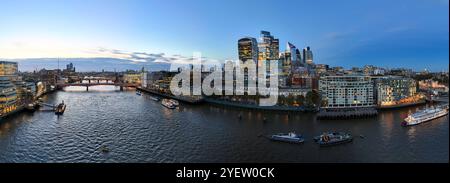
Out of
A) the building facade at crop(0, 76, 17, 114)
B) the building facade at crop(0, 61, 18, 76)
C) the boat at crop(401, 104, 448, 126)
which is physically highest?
the building facade at crop(0, 61, 18, 76)

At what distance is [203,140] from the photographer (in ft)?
19.9

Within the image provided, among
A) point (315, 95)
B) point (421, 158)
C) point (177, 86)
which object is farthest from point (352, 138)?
point (177, 86)

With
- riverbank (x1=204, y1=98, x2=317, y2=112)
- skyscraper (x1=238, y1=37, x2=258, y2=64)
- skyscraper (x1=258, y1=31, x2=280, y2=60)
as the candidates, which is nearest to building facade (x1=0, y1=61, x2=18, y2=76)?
riverbank (x1=204, y1=98, x2=317, y2=112)

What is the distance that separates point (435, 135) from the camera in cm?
654

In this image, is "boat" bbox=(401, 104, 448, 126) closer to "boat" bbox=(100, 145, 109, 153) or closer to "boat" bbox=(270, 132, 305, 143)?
"boat" bbox=(270, 132, 305, 143)

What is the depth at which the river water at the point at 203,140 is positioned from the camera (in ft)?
16.2

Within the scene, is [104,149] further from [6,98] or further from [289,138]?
[6,98]

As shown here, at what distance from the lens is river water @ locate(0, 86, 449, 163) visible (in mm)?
4941

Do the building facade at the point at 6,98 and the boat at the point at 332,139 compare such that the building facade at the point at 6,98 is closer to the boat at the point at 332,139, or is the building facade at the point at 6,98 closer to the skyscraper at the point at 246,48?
the boat at the point at 332,139

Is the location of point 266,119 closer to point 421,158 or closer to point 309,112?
point 309,112

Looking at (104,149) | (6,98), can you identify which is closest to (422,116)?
(104,149)

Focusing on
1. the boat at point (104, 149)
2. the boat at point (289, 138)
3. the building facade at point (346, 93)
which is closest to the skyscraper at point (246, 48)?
the building facade at point (346, 93)

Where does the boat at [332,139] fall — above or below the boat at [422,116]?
below
